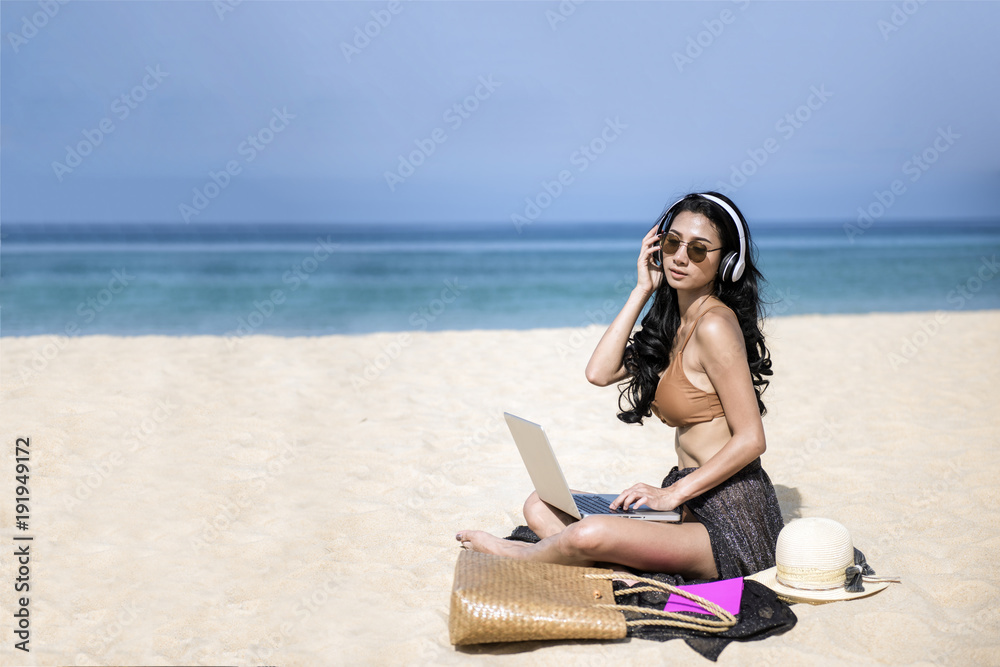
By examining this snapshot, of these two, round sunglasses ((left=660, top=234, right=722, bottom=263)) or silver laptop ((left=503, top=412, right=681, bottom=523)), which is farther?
round sunglasses ((left=660, top=234, right=722, bottom=263))

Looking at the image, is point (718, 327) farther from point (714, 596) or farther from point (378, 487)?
point (378, 487)

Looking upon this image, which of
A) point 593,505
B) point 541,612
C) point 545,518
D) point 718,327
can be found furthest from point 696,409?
point 541,612

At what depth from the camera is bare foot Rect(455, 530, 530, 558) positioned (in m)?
3.47

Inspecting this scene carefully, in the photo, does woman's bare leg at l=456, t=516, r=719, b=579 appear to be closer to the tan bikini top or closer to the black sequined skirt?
the black sequined skirt

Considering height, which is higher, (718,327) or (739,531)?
(718,327)

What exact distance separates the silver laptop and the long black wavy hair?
1.50 feet

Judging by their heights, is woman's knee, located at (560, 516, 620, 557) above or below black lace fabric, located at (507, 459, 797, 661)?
below

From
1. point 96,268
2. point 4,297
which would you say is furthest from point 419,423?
point 96,268

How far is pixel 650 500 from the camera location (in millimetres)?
3180

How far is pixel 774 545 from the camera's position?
3348 millimetres

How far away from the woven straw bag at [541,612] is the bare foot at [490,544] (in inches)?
17.5

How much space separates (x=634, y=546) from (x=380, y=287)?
737 inches

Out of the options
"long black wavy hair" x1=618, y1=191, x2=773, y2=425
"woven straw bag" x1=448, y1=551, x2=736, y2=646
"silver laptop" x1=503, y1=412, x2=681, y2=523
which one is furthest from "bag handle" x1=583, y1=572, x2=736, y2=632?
"long black wavy hair" x1=618, y1=191, x2=773, y2=425

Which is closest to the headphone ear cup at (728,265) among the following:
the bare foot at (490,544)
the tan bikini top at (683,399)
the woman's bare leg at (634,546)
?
the tan bikini top at (683,399)
